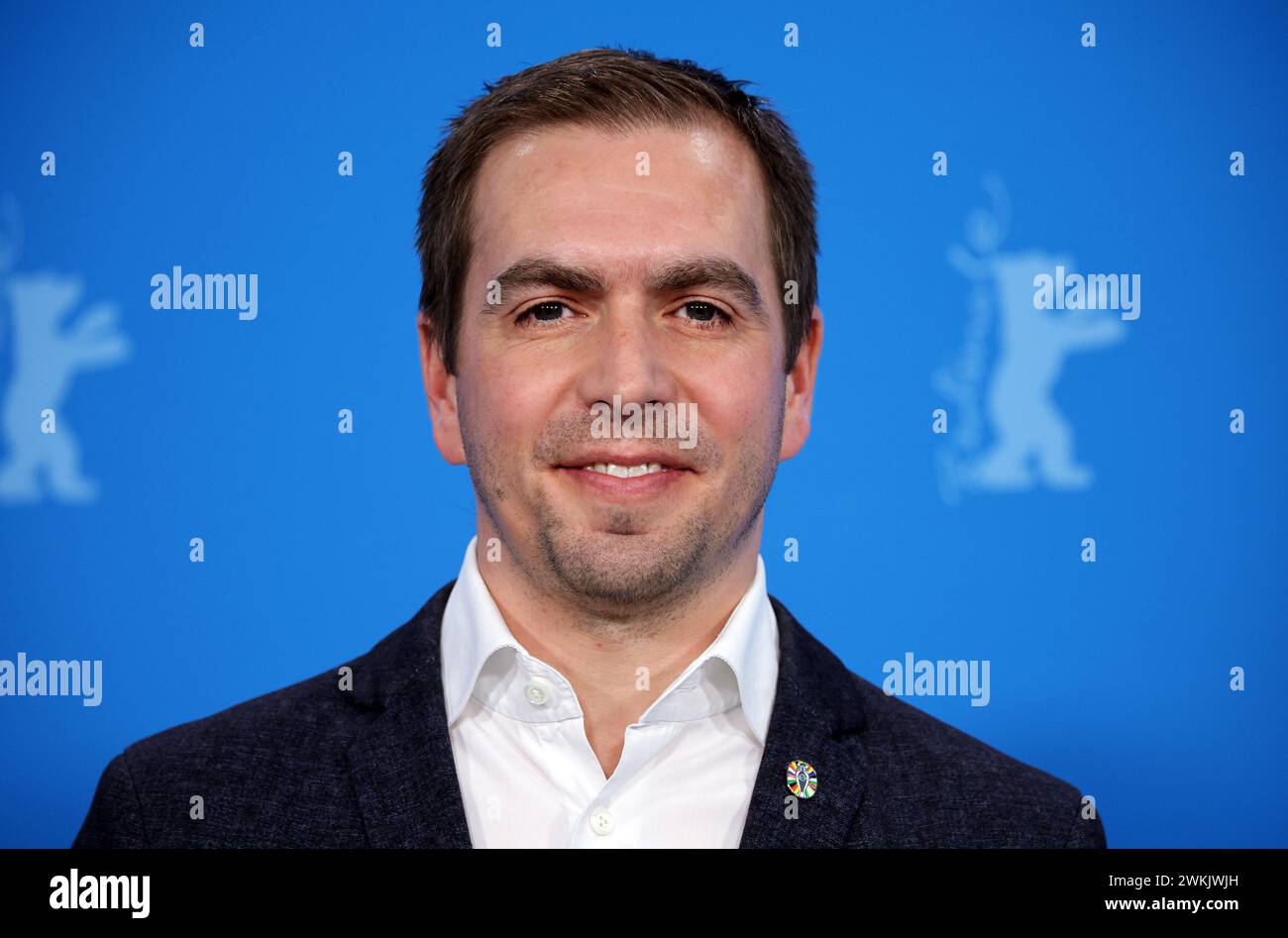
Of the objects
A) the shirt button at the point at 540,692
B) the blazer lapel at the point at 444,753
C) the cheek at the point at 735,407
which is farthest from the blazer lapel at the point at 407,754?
the cheek at the point at 735,407

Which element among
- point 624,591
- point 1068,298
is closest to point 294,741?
point 624,591

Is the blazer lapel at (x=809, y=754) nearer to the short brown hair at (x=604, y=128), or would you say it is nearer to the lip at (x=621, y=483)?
the lip at (x=621, y=483)

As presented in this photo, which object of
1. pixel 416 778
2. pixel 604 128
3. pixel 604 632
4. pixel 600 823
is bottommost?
pixel 600 823

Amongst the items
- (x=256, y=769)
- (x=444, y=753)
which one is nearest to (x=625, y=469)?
(x=444, y=753)

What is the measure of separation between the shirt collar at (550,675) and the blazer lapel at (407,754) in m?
0.05

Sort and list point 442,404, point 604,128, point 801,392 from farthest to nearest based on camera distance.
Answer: point 801,392 → point 442,404 → point 604,128

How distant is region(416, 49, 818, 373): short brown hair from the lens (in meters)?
2.82

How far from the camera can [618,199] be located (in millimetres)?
2678

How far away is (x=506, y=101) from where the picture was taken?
2.89 meters

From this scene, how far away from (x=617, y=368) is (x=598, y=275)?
0.21 metres

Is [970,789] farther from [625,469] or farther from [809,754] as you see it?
[625,469]

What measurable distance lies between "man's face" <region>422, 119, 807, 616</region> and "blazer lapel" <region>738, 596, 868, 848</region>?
0.99 feet

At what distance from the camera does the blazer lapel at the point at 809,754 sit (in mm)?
2537
